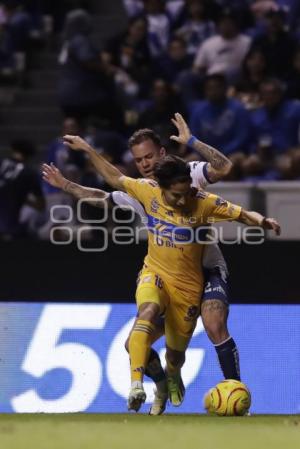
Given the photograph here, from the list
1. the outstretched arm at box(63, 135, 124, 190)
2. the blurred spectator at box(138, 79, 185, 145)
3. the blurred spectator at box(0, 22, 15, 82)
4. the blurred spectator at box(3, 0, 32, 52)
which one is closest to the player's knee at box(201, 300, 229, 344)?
the outstretched arm at box(63, 135, 124, 190)

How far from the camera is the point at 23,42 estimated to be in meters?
16.6

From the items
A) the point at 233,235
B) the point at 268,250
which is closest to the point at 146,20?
the point at 233,235

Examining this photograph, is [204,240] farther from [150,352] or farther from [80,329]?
[80,329]

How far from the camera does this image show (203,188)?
896 centimetres

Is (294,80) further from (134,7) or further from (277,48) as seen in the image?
(134,7)

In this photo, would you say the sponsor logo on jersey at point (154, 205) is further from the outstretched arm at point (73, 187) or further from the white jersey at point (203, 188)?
the outstretched arm at point (73, 187)

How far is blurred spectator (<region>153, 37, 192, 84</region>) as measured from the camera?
1480 cm

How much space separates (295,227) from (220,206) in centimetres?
383

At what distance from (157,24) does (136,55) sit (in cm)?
54

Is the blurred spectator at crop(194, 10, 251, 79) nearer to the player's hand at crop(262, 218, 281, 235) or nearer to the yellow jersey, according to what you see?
the yellow jersey

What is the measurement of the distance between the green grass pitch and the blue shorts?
1.95m

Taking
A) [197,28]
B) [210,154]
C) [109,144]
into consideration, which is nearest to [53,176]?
[210,154]

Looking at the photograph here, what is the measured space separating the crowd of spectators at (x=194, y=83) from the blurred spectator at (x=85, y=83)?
1cm

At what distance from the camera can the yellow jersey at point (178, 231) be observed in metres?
8.66
